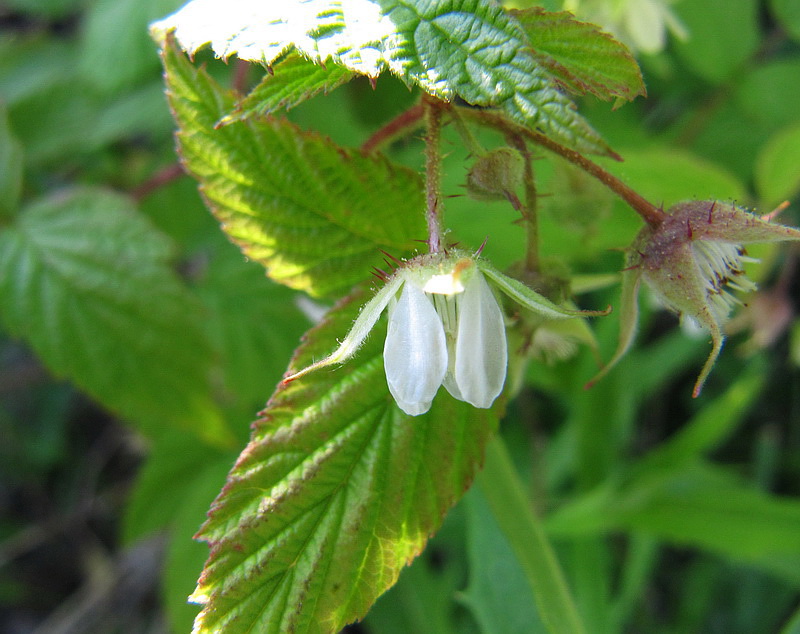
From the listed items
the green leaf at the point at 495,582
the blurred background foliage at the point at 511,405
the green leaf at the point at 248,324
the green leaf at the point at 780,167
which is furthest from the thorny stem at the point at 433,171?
the green leaf at the point at 780,167

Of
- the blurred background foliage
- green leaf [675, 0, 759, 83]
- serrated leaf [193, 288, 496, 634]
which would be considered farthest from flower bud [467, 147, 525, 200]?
green leaf [675, 0, 759, 83]

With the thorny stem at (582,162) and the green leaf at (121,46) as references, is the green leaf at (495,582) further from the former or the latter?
the green leaf at (121,46)

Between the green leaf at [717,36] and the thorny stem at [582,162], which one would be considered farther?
the green leaf at [717,36]

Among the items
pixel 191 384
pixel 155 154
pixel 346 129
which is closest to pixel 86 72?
pixel 155 154

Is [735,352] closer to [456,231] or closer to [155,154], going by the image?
[456,231]

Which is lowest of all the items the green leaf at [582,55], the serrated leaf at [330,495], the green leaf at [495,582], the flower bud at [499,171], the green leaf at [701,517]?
the green leaf at [701,517]

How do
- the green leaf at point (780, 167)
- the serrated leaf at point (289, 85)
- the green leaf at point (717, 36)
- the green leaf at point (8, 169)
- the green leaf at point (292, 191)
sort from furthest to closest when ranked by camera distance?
the green leaf at point (717, 36) → the green leaf at point (780, 167) → the green leaf at point (8, 169) → the green leaf at point (292, 191) → the serrated leaf at point (289, 85)
